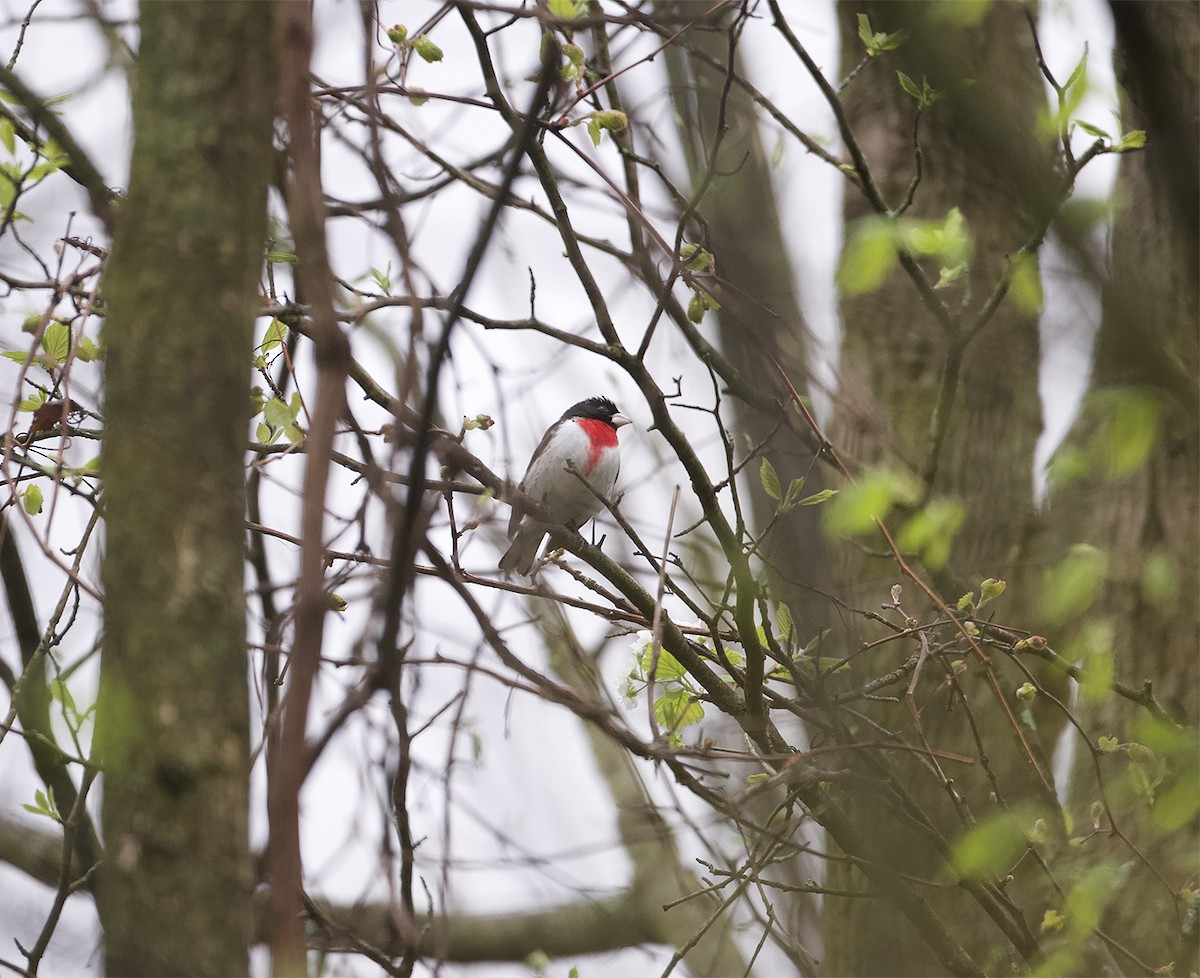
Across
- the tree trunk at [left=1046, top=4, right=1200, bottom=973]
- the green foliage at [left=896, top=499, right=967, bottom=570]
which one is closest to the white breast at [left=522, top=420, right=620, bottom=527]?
the tree trunk at [left=1046, top=4, right=1200, bottom=973]

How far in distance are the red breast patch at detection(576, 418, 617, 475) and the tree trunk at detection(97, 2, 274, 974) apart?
4327mm

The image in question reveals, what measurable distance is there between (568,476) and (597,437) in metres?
0.39

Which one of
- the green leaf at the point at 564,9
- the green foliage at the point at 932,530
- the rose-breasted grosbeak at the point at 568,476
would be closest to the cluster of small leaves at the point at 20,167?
the green leaf at the point at 564,9

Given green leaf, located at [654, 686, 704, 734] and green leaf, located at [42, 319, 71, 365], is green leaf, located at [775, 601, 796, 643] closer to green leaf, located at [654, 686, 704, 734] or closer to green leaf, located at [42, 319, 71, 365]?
green leaf, located at [654, 686, 704, 734]

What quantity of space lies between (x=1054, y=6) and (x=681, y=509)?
326 centimetres

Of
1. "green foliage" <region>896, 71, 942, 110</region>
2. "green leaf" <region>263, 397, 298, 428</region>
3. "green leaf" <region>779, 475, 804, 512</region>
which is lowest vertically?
"green leaf" <region>779, 475, 804, 512</region>

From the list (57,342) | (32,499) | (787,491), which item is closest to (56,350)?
(57,342)

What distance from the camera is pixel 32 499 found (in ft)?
10.8

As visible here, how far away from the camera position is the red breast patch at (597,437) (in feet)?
19.8

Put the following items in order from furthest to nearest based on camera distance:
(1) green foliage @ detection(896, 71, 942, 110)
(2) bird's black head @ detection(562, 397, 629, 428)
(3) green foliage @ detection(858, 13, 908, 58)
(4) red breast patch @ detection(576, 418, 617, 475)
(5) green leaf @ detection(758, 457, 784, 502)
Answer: (2) bird's black head @ detection(562, 397, 629, 428), (4) red breast patch @ detection(576, 418, 617, 475), (3) green foliage @ detection(858, 13, 908, 58), (1) green foliage @ detection(896, 71, 942, 110), (5) green leaf @ detection(758, 457, 784, 502)

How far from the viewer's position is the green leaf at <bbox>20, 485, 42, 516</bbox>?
10.8 feet

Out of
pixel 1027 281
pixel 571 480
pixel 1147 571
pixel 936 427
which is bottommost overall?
pixel 1147 571

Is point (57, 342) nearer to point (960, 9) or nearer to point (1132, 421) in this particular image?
point (960, 9)

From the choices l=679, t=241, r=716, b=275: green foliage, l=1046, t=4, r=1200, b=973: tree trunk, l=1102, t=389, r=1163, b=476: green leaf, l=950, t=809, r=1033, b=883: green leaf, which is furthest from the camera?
l=679, t=241, r=716, b=275: green foliage
